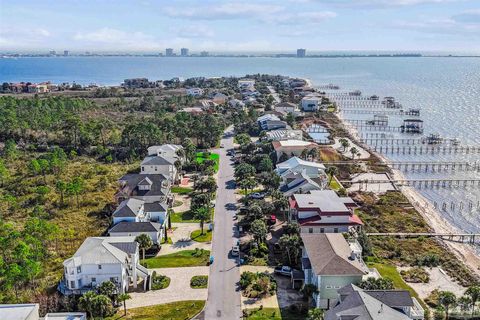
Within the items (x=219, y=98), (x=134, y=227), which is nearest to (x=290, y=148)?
(x=134, y=227)

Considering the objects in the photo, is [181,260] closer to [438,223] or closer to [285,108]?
[438,223]

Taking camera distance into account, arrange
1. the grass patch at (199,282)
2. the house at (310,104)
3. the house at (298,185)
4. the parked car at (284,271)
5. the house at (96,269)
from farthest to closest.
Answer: the house at (310,104), the house at (298,185), the parked car at (284,271), the grass patch at (199,282), the house at (96,269)

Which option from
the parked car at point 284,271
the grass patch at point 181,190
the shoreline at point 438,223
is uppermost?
the grass patch at point 181,190

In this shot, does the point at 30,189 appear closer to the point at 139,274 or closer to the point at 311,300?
the point at 139,274

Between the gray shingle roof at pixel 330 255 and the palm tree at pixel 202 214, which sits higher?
the gray shingle roof at pixel 330 255

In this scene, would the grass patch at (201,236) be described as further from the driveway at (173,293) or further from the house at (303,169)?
the house at (303,169)

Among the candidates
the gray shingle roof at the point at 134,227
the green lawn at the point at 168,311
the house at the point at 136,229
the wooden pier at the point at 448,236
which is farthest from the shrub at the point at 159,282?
the wooden pier at the point at 448,236
